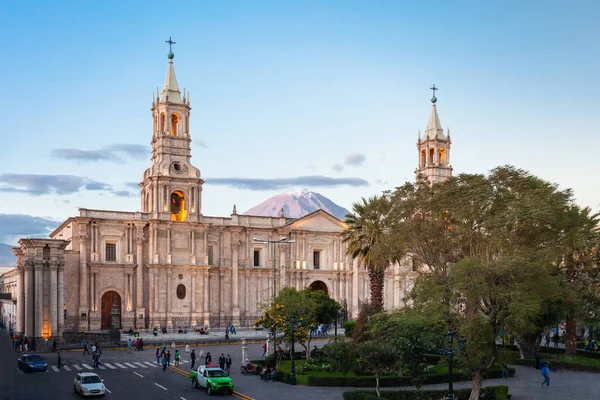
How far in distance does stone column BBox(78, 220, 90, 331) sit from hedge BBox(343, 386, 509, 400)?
4421 cm

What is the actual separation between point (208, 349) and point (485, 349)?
31170mm

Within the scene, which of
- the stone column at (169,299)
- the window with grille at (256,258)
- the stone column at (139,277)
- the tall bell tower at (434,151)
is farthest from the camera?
the tall bell tower at (434,151)

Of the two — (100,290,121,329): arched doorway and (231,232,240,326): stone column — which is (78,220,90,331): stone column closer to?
(100,290,121,329): arched doorway

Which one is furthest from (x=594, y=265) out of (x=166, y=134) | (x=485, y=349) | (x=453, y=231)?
(x=166, y=134)

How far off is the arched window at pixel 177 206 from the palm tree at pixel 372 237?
90.6 ft

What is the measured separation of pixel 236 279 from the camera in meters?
Result: 76.8

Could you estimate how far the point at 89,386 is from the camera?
31484mm

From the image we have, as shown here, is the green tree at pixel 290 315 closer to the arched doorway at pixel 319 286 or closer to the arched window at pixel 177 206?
the arched window at pixel 177 206

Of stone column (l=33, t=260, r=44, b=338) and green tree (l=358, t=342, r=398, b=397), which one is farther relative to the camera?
stone column (l=33, t=260, r=44, b=338)

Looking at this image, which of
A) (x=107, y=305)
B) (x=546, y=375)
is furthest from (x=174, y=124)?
(x=546, y=375)

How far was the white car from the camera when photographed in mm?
31322

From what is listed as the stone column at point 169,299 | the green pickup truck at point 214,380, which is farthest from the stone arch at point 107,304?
the green pickup truck at point 214,380

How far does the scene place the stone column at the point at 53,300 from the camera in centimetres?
5450

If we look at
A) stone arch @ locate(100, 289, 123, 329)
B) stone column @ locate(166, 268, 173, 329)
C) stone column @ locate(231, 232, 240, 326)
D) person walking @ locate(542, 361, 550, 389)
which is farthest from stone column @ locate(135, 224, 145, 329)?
person walking @ locate(542, 361, 550, 389)
